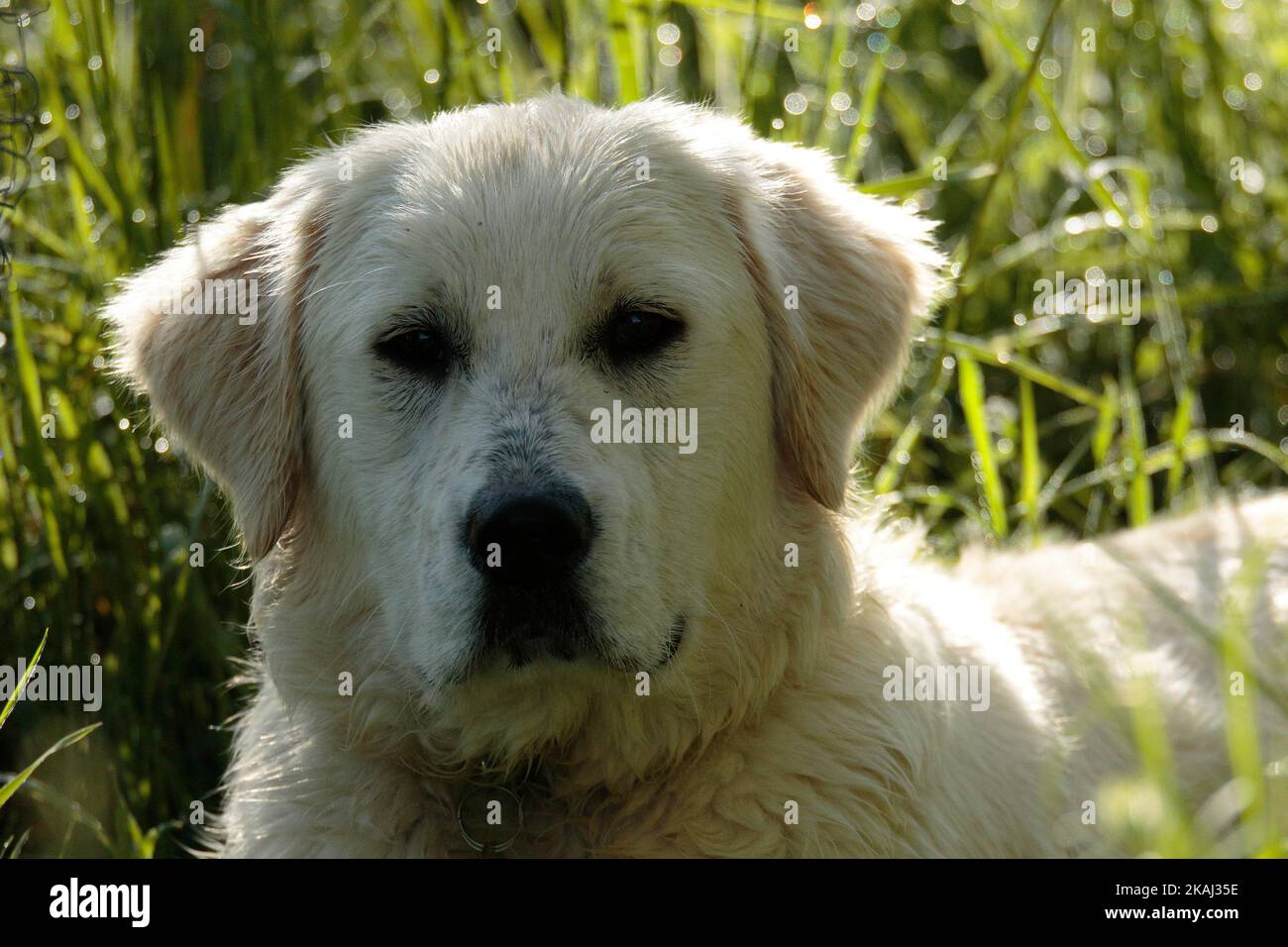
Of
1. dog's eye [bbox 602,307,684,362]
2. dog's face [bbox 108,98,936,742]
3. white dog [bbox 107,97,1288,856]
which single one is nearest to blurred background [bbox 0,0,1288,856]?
white dog [bbox 107,97,1288,856]

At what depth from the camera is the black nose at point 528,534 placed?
2.44 metres

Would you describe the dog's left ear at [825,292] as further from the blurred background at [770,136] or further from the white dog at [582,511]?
the blurred background at [770,136]

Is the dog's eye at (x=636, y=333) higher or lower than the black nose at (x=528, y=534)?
higher

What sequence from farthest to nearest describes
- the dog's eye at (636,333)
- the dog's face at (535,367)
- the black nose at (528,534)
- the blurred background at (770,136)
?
the blurred background at (770,136) < the dog's eye at (636,333) < the dog's face at (535,367) < the black nose at (528,534)

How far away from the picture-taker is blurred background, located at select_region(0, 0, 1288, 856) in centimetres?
377

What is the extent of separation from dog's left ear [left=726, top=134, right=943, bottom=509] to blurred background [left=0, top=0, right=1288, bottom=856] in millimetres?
523

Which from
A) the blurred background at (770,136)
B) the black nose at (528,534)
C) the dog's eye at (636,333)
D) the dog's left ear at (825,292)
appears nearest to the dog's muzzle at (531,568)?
the black nose at (528,534)

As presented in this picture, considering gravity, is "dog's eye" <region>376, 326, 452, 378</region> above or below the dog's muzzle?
above

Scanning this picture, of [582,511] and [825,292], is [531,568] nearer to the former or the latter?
[582,511]

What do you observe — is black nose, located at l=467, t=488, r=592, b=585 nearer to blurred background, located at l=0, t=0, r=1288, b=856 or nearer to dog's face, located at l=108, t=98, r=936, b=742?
dog's face, located at l=108, t=98, r=936, b=742

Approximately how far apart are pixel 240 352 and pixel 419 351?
0.55 meters

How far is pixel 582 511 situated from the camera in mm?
2482
